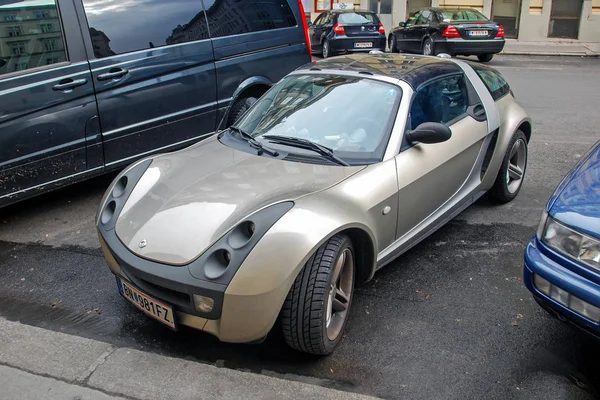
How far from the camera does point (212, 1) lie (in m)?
5.75

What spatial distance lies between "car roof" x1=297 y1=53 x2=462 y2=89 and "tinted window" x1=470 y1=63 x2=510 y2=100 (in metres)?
0.36

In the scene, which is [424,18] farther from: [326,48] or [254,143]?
[254,143]

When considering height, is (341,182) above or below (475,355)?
above

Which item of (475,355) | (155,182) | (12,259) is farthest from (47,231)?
(475,355)

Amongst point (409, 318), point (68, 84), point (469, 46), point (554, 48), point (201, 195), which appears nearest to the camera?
point (201, 195)

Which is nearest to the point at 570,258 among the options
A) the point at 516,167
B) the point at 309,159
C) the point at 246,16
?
the point at 309,159

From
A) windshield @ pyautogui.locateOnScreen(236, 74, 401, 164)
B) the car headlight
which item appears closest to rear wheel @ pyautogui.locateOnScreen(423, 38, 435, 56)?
windshield @ pyautogui.locateOnScreen(236, 74, 401, 164)

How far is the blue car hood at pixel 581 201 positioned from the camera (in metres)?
2.60

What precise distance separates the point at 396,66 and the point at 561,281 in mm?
2132

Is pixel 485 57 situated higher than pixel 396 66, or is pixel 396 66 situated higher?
pixel 396 66

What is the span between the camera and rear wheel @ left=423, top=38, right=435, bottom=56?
1498cm

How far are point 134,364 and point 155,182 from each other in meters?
1.07

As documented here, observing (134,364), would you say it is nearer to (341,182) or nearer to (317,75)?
(341,182)

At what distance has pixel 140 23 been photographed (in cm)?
513
